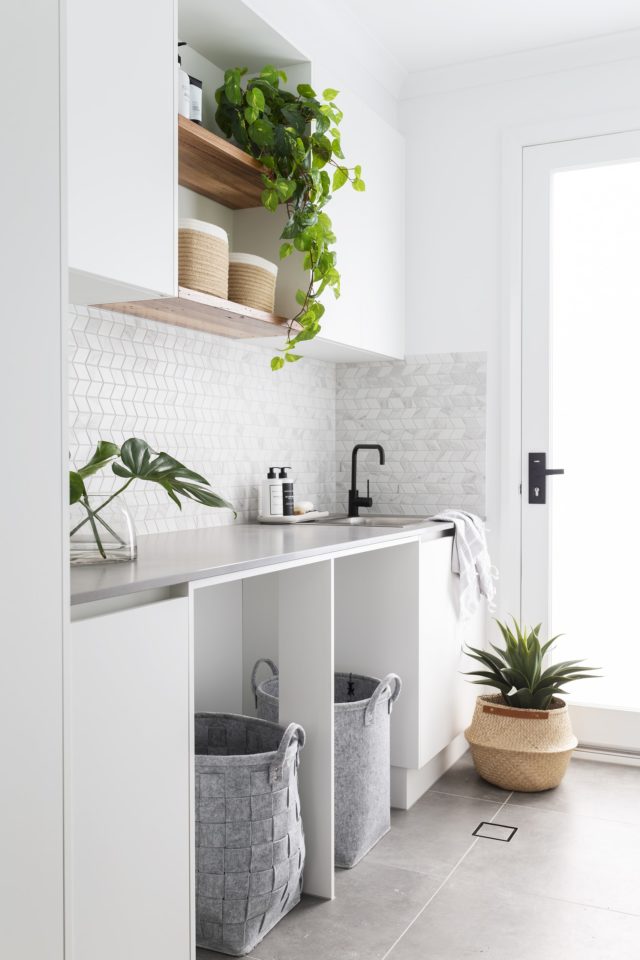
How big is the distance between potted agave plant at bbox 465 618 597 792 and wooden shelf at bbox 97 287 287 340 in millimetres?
1276

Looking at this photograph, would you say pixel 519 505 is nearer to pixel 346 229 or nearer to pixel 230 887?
pixel 346 229

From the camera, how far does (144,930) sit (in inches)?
59.0

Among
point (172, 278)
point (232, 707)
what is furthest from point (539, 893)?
point (172, 278)

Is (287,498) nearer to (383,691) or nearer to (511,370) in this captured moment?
(383,691)

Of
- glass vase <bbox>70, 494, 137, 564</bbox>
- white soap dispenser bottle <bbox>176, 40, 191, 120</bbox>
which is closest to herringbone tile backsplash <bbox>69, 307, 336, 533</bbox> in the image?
glass vase <bbox>70, 494, 137, 564</bbox>

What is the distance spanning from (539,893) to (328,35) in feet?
8.93

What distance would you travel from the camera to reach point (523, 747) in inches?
111

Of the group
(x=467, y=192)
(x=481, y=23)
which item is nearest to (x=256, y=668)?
(x=467, y=192)

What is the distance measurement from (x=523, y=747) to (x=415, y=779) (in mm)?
371

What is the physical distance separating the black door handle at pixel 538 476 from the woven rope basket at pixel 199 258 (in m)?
1.62

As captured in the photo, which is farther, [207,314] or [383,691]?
[383,691]

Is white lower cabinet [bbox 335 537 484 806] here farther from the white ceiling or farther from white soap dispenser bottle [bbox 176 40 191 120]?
the white ceiling

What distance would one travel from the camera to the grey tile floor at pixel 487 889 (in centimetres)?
192

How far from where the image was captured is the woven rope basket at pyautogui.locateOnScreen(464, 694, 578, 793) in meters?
2.82
